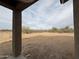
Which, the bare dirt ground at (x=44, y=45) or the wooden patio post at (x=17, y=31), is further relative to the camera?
the bare dirt ground at (x=44, y=45)

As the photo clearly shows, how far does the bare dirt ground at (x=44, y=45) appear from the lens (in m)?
7.97

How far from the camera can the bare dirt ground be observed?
7969 millimetres

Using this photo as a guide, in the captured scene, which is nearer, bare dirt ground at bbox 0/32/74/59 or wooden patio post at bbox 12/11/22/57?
wooden patio post at bbox 12/11/22/57

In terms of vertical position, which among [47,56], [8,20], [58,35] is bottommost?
[47,56]

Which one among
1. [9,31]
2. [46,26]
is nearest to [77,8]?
[9,31]

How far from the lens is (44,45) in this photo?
955cm

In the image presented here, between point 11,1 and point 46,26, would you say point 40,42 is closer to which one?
point 46,26

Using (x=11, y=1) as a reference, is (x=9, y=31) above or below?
below

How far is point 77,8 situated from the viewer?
190cm

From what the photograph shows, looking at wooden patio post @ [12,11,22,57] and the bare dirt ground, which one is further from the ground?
wooden patio post @ [12,11,22,57]

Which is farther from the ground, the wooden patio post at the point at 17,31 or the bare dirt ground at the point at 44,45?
the wooden patio post at the point at 17,31

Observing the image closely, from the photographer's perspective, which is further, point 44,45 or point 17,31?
point 44,45

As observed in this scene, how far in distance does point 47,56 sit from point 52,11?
13.9ft

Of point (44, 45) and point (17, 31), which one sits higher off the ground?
point (17, 31)
